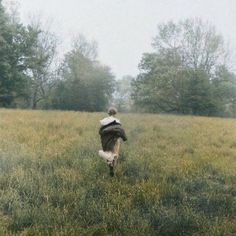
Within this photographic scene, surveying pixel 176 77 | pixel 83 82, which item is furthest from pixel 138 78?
pixel 83 82

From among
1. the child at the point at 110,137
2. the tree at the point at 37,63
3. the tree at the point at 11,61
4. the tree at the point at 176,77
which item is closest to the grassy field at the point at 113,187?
the child at the point at 110,137

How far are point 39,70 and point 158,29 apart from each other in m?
10.9

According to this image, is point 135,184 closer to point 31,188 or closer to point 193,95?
point 31,188

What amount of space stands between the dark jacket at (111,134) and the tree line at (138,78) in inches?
501

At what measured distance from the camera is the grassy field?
6.02 m

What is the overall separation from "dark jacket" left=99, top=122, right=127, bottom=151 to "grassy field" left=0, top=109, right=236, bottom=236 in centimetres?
65

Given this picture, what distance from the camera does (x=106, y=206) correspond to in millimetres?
6664

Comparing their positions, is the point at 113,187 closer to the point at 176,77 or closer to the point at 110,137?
the point at 110,137

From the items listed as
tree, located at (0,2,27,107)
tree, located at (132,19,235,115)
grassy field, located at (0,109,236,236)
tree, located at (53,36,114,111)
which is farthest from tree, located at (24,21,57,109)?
grassy field, located at (0,109,236,236)

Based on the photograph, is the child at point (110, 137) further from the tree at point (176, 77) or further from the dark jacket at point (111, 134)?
the tree at point (176, 77)

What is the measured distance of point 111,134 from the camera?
834 centimetres

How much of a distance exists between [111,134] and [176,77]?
82.1 feet

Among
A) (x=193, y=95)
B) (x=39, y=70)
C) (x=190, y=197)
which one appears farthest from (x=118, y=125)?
(x=193, y=95)

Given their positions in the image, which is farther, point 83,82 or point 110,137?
point 83,82
